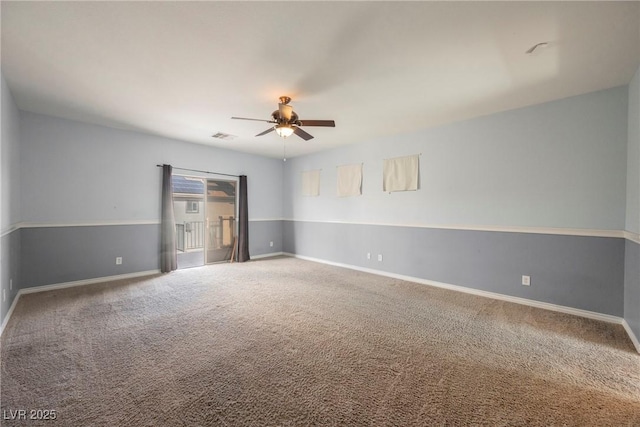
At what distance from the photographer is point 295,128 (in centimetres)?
326

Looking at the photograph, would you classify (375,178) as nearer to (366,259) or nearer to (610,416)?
(366,259)

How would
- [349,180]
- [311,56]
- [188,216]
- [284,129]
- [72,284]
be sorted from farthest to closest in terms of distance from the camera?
[188,216] → [349,180] → [72,284] → [284,129] → [311,56]

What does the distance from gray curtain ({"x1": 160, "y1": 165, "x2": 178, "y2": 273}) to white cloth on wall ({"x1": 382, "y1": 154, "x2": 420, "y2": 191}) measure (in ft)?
13.8

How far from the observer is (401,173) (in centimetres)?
477

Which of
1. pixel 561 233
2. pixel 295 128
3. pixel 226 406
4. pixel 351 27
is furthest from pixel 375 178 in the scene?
pixel 226 406

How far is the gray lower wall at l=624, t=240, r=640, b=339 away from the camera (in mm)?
2496

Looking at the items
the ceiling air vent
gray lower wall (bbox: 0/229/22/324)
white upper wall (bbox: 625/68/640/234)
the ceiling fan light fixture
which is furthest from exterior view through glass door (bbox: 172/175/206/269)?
white upper wall (bbox: 625/68/640/234)

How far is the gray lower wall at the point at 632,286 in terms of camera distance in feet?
8.19

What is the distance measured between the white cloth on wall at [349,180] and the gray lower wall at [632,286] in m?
3.73

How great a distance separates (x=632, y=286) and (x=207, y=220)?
669cm

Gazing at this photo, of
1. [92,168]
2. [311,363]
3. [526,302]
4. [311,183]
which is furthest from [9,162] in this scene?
[526,302]

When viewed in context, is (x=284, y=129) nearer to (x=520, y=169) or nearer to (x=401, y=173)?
(x=401, y=173)

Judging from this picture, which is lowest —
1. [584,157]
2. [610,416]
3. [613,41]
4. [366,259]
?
[610,416]

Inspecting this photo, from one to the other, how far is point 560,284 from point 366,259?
293cm
